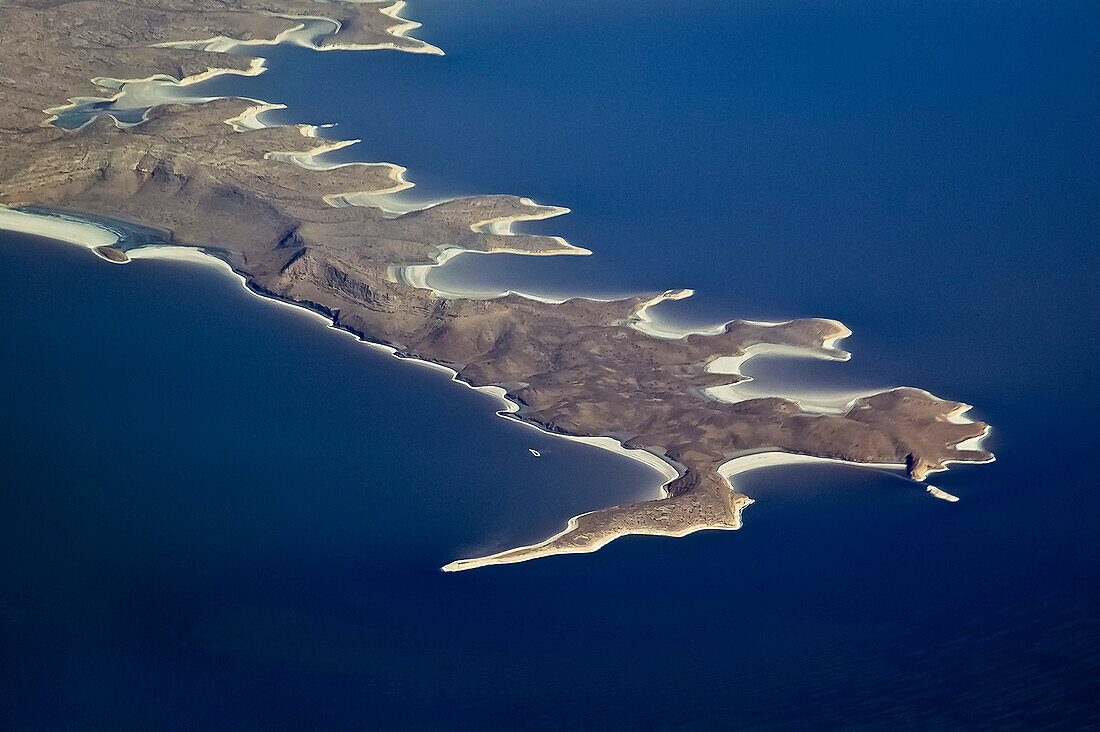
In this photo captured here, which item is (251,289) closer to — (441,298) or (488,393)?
(441,298)

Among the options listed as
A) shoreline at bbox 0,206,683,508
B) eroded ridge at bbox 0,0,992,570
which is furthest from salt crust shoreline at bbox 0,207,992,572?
eroded ridge at bbox 0,0,992,570

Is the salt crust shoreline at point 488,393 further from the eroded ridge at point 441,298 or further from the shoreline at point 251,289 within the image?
the eroded ridge at point 441,298

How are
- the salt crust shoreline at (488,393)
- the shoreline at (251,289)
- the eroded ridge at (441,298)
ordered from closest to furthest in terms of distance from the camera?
the salt crust shoreline at (488,393) → the eroded ridge at (441,298) → the shoreline at (251,289)

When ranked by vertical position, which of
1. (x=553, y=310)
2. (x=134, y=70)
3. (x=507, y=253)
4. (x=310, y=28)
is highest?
(x=310, y=28)

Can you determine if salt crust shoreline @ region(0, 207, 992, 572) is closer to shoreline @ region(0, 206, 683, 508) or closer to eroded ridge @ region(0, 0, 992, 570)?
shoreline @ region(0, 206, 683, 508)

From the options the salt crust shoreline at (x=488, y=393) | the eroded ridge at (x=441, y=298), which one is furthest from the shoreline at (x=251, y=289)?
the eroded ridge at (x=441, y=298)

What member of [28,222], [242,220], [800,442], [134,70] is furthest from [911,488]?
[134,70]

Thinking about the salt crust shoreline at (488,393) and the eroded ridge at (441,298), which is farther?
the eroded ridge at (441,298)

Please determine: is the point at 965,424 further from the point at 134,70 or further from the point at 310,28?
the point at 310,28
